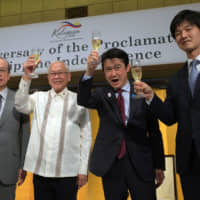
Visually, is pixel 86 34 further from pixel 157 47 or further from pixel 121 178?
pixel 121 178

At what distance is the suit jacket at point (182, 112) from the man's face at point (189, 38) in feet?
0.39

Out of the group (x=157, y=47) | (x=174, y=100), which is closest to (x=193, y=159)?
(x=174, y=100)

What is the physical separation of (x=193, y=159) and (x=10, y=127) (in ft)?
4.62

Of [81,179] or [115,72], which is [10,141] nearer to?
[81,179]

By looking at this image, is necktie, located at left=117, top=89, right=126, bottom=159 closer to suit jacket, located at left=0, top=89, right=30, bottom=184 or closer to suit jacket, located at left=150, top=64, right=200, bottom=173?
suit jacket, located at left=150, top=64, right=200, bottom=173

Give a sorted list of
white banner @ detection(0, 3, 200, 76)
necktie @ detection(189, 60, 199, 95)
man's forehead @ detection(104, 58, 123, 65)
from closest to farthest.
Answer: necktie @ detection(189, 60, 199, 95)
man's forehead @ detection(104, 58, 123, 65)
white banner @ detection(0, 3, 200, 76)

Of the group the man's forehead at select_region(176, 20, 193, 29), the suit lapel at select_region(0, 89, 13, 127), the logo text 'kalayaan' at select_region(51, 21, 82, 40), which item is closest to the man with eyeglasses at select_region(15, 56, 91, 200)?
the suit lapel at select_region(0, 89, 13, 127)

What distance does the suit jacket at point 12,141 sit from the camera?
2088 mm

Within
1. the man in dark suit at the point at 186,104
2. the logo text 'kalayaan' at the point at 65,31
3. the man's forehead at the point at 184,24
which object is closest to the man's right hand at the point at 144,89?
the man in dark suit at the point at 186,104

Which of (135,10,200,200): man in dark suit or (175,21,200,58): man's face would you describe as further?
(175,21,200,58): man's face

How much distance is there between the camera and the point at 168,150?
3.95 m

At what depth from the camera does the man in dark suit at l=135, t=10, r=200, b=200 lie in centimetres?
150

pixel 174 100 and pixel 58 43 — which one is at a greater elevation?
pixel 58 43

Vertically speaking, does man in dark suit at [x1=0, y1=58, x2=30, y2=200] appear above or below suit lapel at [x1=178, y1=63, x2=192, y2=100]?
below
